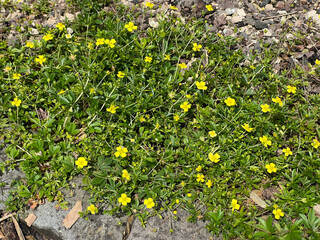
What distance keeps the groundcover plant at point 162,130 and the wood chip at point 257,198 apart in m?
0.04

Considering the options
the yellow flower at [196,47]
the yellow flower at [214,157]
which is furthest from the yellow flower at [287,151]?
the yellow flower at [196,47]

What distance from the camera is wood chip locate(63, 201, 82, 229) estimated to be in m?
2.96

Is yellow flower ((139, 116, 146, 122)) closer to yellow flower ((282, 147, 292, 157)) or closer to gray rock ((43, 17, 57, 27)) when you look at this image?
yellow flower ((282, 147, 292, 157))

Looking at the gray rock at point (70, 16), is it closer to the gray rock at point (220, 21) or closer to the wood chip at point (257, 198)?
the gray rock at point (220, 21)

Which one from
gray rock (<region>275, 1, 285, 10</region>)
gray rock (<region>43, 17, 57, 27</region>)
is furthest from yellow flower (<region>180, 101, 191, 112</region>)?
gray rock (<region>275, 1, 285, 10</region>)

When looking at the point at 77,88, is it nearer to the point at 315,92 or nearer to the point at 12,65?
the point at 12,65

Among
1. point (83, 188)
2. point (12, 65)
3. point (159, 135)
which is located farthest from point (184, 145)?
point (12, 65)

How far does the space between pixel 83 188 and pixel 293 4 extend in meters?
4.24

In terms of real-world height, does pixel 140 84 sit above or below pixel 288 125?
above

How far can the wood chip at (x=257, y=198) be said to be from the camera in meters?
3.21

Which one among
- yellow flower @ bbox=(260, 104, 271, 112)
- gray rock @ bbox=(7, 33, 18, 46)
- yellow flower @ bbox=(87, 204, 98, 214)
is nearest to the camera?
yellow flower @ bbox=(87, 204, 98, 214)

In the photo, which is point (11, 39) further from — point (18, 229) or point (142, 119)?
point (18, 229)

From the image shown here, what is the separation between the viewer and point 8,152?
10.6 ft

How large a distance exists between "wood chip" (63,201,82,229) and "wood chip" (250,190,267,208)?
1.83 meters
